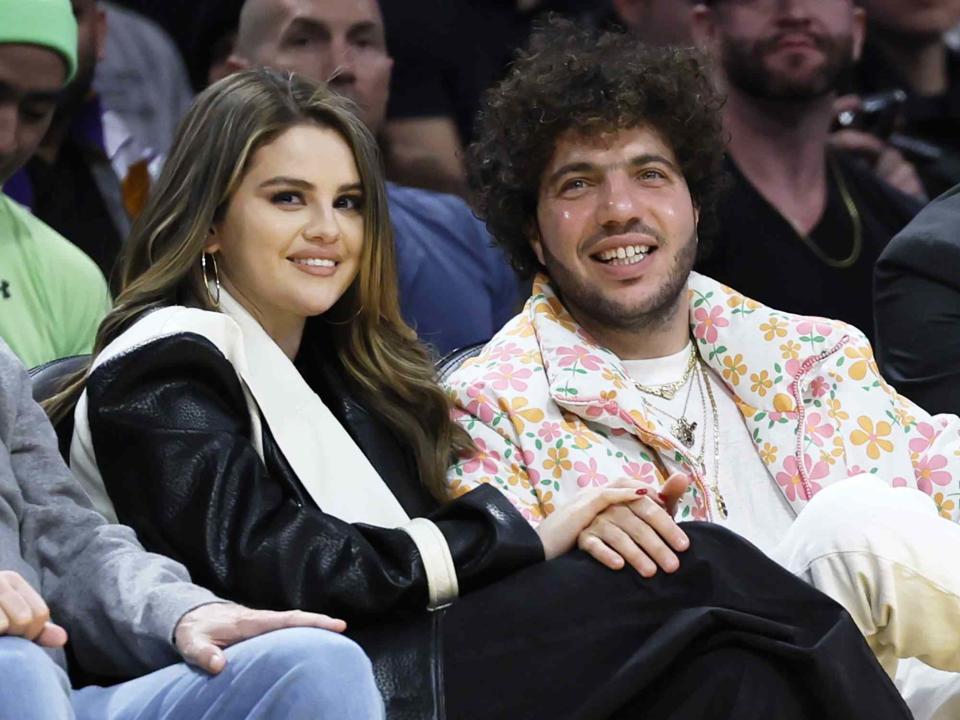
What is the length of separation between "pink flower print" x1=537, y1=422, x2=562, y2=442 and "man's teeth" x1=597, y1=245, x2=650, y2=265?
32cm

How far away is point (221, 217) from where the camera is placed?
2.81 m

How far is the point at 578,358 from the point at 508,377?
0.11m

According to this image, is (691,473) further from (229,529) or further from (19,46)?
(19,46)

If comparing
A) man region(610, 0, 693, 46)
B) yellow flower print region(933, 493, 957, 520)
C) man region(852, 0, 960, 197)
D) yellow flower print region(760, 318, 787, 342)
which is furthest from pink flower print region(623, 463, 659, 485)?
man region(852, 0, 960, 197)

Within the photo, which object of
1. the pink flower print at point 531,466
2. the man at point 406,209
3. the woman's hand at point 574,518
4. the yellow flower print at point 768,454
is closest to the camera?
the woman's hand at point 574,518

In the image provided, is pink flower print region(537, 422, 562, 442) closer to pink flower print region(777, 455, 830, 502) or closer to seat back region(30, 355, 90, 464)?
pink flower print region(777, 455, 830, 502)

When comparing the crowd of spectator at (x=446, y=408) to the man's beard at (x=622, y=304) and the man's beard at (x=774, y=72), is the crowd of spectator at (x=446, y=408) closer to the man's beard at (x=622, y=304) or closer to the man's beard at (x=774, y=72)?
the man's beard at (x=622, y=304)

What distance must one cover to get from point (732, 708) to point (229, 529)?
64 centimetres

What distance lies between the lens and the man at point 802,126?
14.1 ft

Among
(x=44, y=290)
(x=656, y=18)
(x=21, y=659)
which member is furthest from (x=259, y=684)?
(x=656, y=18)

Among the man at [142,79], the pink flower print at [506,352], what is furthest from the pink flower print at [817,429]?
the man at [142,79]

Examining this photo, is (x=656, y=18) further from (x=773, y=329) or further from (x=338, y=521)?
(x=338, y=521)

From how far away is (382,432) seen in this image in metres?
2.86

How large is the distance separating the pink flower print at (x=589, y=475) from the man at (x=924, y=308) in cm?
80
